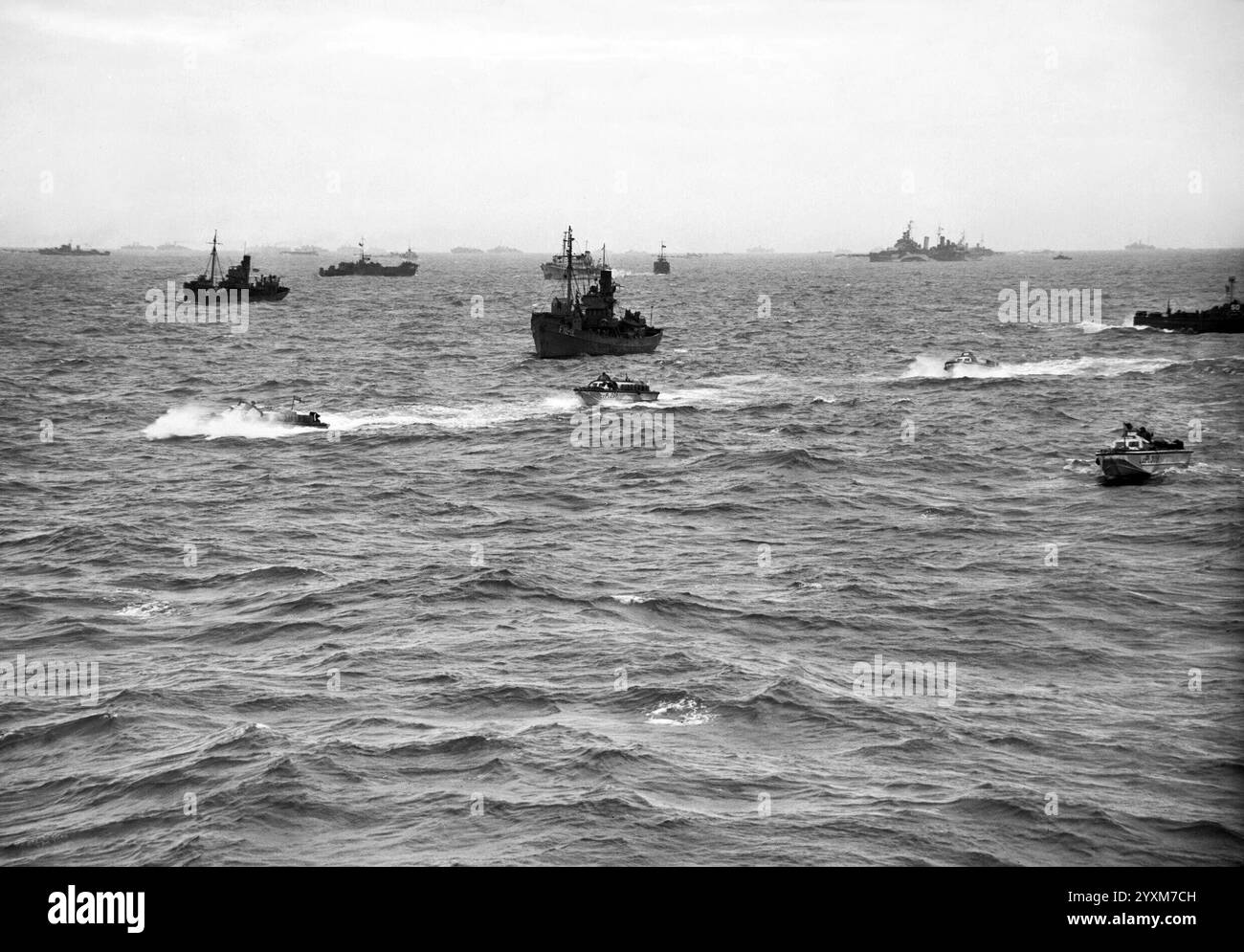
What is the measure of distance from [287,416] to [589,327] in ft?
122

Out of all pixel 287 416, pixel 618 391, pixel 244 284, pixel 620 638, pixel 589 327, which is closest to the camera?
pixel 620 638

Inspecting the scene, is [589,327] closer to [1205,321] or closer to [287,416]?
[287,416]

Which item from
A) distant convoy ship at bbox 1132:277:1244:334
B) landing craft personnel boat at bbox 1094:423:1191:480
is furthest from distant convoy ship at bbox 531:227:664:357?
landing craft personnel boat at bbox 1094:423:1191:480

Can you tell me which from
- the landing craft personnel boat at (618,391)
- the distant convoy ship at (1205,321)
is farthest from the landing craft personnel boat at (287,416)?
the distant convoy ship at (1205,321)

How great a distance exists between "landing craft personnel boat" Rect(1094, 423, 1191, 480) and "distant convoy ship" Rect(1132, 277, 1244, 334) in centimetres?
6066

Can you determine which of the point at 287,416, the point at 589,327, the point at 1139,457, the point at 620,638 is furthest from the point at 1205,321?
the point at 620,638

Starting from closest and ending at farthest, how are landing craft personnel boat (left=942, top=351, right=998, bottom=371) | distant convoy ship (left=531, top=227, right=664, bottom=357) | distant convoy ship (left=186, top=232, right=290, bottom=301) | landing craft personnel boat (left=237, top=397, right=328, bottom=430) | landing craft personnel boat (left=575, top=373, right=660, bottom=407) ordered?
landing craft personnel boat (left=237, top=397, right=328, bottom=430) → landing craft personnel boat (left=575, top=373, right=660, bottom=407) → landing craft personnel boat (left=942, top=351, right=998, bottom=371) → distant convoy ship (left=531, top=227, right=664, bottom=357) → distant convoy ship (left=186, top=232, right=290, bottom=301)

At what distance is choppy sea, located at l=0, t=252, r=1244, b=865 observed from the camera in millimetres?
20547

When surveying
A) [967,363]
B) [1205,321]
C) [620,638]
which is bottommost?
[620,638]

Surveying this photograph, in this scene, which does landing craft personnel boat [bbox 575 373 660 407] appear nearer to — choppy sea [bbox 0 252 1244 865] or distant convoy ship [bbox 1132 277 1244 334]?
choppy sea [bbox 0 252 1244 865]

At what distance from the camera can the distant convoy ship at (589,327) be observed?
316ft

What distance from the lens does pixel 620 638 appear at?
100 feet

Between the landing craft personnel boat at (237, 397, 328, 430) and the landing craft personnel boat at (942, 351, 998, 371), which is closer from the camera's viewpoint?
the landing craft personnel boat at (237, 397, 328, 430)

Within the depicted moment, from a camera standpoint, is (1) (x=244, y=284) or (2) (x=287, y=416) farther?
(1) (x=244, y=284)
